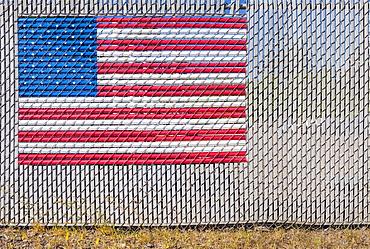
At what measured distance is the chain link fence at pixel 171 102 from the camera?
3.75 meters

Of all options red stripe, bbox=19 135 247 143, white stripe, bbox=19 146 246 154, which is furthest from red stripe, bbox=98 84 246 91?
white stripe, bbox=19 146 246 154

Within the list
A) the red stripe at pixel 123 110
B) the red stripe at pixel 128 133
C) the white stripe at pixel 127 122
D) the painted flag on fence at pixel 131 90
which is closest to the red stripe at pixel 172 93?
the painted flag on fence at pixel 131 90

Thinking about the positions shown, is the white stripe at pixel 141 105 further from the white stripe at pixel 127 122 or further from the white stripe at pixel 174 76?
the white stripe at pixel 174 76

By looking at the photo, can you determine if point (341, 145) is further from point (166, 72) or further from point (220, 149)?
point (166, 72)

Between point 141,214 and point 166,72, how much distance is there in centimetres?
142

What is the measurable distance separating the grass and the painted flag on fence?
0.70 metres

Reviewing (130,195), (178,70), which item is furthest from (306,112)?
(130,195)

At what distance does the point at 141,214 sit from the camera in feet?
12.8

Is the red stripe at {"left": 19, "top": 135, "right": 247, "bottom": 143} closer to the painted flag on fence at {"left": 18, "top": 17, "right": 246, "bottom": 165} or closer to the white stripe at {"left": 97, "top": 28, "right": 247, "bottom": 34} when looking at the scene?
the painted flag on fence at {"left": 18, "top": 17, "right": 246, "bottom": 165}

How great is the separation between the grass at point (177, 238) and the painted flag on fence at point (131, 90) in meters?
0.70

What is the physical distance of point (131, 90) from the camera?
375 cm

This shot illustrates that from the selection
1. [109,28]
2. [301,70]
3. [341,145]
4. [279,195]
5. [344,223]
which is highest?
[109,28]

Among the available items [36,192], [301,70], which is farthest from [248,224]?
[36,192]

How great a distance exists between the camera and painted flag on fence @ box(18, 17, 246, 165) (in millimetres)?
3744
